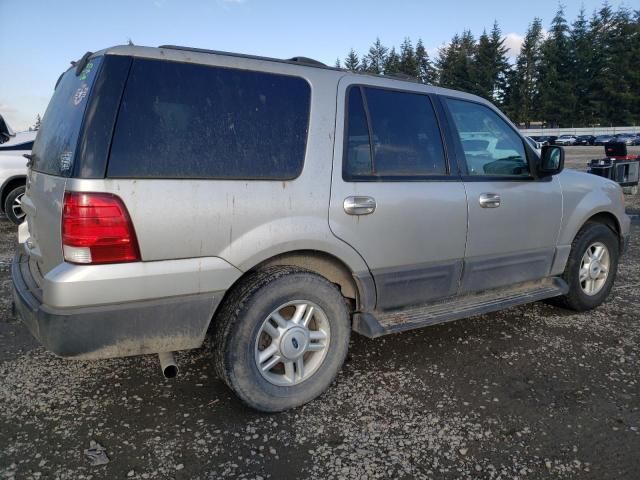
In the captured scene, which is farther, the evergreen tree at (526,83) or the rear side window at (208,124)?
the evergreen tree at (526,83)

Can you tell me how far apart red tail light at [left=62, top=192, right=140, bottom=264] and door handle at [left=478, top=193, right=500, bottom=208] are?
238cm

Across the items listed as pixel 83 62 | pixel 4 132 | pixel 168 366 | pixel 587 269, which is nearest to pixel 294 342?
pixel 168 366

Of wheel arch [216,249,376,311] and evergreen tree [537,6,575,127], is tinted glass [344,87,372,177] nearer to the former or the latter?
wheel arch [216,249,376,311]

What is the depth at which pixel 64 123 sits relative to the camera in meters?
2.64

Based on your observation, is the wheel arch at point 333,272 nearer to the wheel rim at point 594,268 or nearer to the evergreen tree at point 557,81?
the wheel rim at point 594,268

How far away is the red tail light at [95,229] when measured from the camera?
2.25 meters

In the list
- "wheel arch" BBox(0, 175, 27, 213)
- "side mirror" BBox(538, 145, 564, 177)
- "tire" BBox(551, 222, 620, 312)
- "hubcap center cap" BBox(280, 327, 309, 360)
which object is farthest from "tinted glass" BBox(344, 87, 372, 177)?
"wheel arch" BBox(0, 175, 27, 213)

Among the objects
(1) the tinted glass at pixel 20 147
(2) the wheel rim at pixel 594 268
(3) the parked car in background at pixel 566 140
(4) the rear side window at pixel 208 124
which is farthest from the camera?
(3) the parked car in background at pixel 566 140

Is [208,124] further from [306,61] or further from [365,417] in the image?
[365,417]

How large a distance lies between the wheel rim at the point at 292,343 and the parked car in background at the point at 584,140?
194ft

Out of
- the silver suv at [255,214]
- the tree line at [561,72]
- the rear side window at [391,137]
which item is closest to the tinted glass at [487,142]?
the silver suv at [255,214]

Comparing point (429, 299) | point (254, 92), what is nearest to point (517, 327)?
point (429, 299)

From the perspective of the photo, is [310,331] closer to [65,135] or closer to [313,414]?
[313,414]

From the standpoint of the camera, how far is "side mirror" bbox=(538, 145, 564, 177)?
3.82 metres
